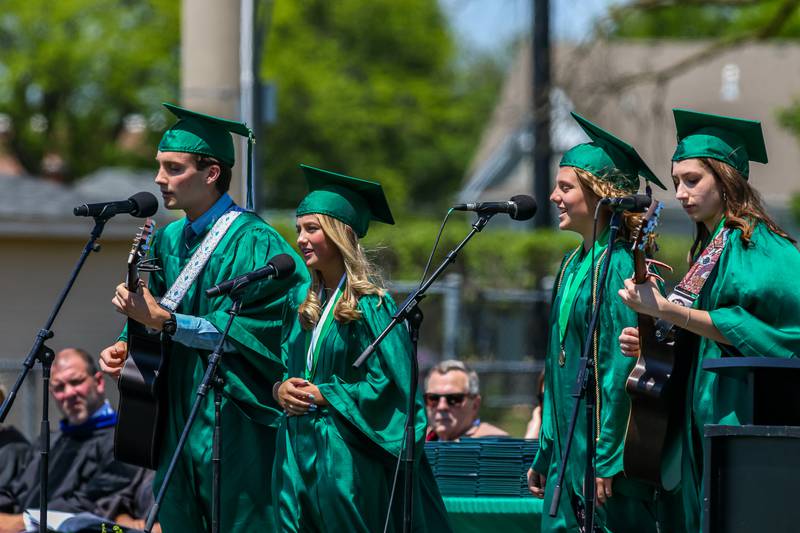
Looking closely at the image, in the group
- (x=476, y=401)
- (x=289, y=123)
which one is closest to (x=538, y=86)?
(x=476, y=401)

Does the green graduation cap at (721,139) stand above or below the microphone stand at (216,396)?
above

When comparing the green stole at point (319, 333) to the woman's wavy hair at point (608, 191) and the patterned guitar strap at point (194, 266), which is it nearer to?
the patterned guitar strap at point (194, 266)

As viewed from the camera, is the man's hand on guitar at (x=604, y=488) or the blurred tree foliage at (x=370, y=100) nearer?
the man's hand on guitar at (x=604, y=488)

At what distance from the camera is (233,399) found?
6.36 meters

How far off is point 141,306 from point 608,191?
2.01 meters

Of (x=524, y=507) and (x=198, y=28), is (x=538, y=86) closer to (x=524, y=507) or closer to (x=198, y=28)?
(x=198, y=28)

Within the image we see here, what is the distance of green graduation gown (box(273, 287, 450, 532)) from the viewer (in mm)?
6180

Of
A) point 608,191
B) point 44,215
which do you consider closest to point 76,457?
point 608,191

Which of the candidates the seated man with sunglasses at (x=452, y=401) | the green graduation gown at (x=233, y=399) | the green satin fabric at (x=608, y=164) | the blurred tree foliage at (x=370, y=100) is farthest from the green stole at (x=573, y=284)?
the blurred tree foliage at (x=370, y=100)

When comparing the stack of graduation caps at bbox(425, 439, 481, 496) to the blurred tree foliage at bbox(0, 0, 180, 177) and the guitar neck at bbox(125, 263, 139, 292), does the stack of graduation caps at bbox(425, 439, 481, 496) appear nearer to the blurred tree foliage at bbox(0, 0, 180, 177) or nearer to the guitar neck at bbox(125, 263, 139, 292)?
the guitar neck at bbox(125, 263, 139, 292)

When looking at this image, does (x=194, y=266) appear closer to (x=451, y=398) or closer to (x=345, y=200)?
(x=345, y=200)

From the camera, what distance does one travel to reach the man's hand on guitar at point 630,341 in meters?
5.48

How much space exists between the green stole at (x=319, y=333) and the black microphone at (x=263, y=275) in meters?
0.28

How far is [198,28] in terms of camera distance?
11.9 meters
